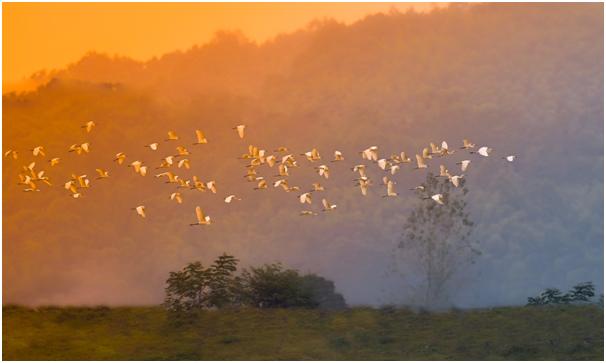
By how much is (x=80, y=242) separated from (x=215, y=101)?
1.93 meters

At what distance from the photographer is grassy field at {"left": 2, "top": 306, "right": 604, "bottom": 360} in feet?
37.3

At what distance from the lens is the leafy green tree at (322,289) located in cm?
1160

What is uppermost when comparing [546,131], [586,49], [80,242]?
[586,49]

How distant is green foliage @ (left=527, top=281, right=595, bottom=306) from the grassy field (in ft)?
0.26

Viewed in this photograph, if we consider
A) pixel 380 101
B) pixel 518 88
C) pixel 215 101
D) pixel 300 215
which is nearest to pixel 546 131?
pixel 518 88

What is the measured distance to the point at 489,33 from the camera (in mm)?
11844

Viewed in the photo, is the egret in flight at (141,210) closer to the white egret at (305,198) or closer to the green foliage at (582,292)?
the white egret at (305,198)

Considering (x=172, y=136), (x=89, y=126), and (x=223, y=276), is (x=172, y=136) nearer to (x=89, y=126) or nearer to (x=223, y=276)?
(x=89, y=126)

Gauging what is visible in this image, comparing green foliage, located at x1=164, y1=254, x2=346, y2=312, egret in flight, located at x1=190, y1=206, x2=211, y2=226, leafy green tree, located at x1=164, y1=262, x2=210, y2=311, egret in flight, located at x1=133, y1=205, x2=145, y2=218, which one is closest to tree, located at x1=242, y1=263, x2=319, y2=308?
green foliage, located at x1=164, y1=254, x2=346, y2=312

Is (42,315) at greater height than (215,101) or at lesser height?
lesser

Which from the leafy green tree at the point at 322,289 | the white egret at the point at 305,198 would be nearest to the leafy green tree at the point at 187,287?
the leafy green tree at the point at 322,289

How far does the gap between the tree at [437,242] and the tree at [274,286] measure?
1012mm

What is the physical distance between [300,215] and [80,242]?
2.19m

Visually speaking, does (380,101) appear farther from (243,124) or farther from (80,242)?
(80,242)
